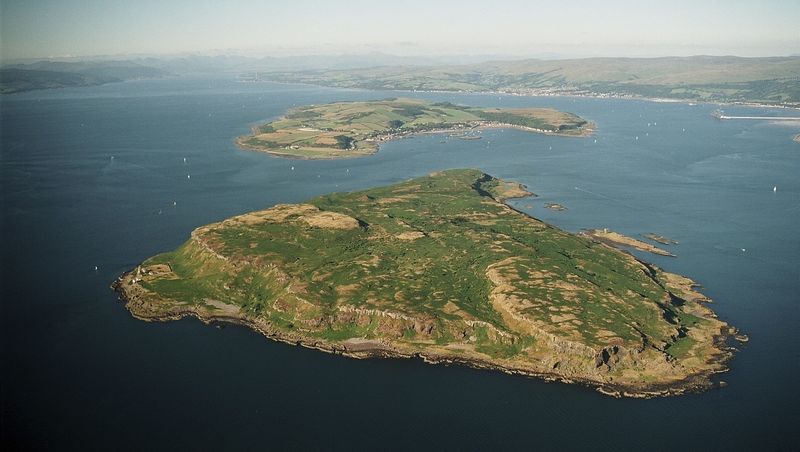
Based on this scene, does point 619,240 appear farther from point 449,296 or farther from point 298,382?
point 298,382

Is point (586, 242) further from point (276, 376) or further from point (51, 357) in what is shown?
point (51, 357)

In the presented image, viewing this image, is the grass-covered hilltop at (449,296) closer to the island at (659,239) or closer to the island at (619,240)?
the island at (619,240)

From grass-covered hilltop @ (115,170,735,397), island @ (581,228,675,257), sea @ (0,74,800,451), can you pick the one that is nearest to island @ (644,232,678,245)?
sea @ (0,74,800,451)

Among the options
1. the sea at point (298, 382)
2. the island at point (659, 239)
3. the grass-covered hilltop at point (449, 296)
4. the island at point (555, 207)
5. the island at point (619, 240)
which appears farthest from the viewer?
Result: the island at point (555, 207)

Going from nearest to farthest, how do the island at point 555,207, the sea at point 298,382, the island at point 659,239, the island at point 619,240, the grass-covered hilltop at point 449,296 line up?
1. the sea at point 298,382
2. the grass-covered hilltop at point 449,296
3. the island at point 619,240
4. the island at point 659,239
5. the island at point 555,207

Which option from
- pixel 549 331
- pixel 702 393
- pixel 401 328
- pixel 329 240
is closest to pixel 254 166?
pixel 329 240

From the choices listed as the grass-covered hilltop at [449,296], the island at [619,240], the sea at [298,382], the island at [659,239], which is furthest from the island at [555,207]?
the grass-covered hilltop at [449,296]

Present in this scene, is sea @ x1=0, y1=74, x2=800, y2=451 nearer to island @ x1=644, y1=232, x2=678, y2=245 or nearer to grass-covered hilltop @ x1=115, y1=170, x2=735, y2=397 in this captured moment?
island @ x1=644, y1=232, x2=678, y2=245

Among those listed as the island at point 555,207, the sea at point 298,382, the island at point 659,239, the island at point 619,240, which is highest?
the island at point 555,207
